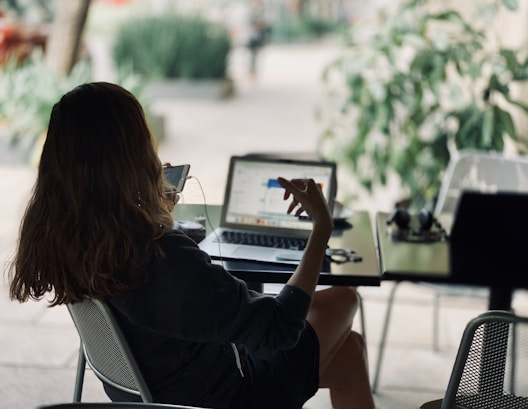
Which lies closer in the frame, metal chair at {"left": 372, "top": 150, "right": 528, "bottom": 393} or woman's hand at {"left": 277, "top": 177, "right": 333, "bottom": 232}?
woman's hand at {"left": 277, "top": 177, "right": 333, "bottom": 232}

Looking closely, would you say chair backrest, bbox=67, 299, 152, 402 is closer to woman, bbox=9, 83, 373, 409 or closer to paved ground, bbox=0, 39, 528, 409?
woman, bbox=9, 83, 373, 409

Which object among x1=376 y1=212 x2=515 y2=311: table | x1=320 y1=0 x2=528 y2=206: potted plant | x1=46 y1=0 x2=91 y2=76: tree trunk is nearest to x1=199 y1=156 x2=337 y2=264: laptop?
x1=376 y1=212 x2=515 y2=311: table

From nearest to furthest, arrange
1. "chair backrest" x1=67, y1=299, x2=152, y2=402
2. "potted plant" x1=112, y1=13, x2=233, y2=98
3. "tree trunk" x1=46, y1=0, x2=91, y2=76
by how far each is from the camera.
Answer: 1. "chair backrest" x1=67, y1=299, x2=152, y2=402
2. "tree trunk" x1=46, y1=0, x2=91, y2=76
3. "potted plant" x1=112, y1=13, x2=233, y2=98

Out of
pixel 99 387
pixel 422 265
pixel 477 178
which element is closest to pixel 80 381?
pixel 99 387

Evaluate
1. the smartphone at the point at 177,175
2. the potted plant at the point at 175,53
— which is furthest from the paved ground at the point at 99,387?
the potted plant at the point at 175,53

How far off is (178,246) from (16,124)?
5.00m

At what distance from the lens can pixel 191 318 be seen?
172 centimetres

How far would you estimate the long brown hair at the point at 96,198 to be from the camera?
1.68 m

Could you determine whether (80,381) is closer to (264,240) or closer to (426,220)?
(264,240)

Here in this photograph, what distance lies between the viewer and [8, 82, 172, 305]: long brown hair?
168cm

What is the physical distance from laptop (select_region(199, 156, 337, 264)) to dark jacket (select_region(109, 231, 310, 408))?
2.01ft

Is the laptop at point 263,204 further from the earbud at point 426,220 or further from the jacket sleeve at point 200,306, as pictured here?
the jacket sleeve at point 200,306

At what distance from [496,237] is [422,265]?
0.25 metres

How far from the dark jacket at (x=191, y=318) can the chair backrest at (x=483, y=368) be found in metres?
0.35
